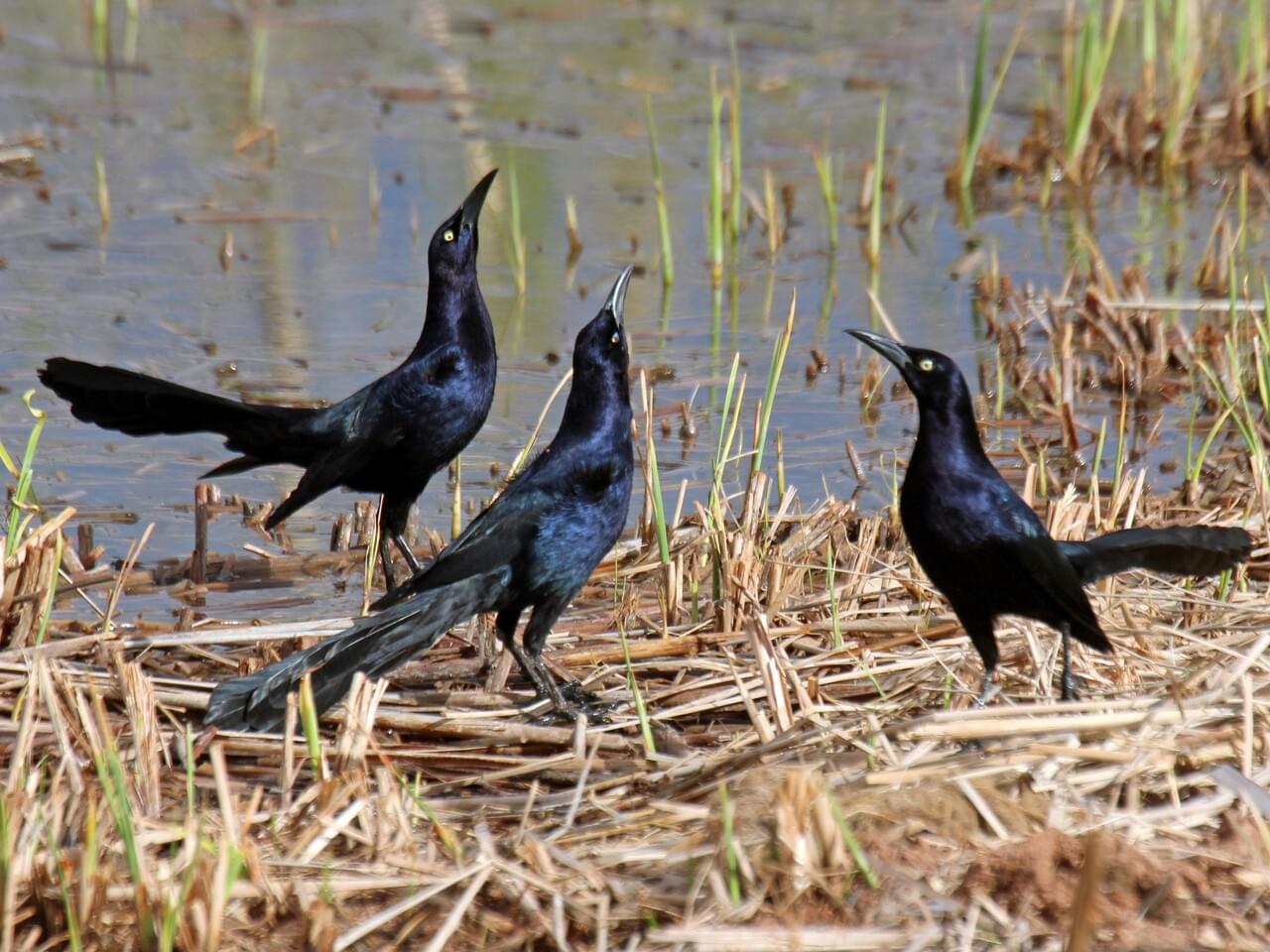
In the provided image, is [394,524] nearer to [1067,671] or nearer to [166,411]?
[166,411]

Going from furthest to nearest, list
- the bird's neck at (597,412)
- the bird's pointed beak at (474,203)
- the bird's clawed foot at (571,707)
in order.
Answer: the bird's pointed beak at (474,203), the bird's neck at (597,412), the bird's clawed foot at (571,707)

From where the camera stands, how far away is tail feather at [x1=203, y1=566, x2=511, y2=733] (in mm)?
3723

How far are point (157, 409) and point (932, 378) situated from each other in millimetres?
2195

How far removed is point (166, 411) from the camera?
16.5 ft

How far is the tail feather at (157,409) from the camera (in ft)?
16.0

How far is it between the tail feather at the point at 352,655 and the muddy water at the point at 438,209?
1080 mm

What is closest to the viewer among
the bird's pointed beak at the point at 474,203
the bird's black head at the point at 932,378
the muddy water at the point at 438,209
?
the bird's black head at the point at 932,378

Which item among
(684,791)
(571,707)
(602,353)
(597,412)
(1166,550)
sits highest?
(602,353)

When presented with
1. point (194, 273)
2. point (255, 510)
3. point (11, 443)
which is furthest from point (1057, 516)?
point (194, 273)

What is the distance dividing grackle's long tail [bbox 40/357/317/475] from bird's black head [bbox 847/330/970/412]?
1.94 meters

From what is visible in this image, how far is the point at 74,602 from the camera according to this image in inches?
195

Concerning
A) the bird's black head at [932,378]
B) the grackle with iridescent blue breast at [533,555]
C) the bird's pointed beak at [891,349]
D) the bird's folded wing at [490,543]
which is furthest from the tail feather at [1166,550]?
the bird's folded wing at [490,543]

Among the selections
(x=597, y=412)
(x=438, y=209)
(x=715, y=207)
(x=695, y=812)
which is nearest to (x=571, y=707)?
(x=597, y=412)

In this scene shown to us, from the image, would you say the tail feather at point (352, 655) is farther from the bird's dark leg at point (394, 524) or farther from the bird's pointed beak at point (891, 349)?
the bird's dark leg at point (394, 524)
